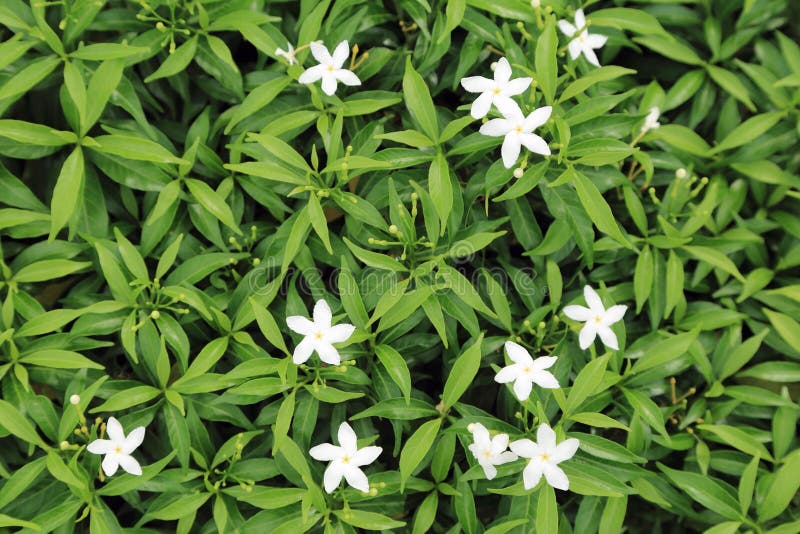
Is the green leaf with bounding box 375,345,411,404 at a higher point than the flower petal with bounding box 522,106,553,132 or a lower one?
lower

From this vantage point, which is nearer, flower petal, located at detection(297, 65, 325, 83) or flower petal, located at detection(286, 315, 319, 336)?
flower petal, located at detection(286, 315, 319, 336)

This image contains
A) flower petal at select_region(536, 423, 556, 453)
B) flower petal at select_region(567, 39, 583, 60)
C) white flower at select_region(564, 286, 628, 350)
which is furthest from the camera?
flower petal at select_region(567, 39, 583, 60)

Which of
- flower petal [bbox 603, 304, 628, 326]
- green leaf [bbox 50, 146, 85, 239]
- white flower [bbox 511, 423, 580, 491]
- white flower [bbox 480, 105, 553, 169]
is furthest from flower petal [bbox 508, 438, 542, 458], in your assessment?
green leaf [bbox 50, 146, 85, 239]

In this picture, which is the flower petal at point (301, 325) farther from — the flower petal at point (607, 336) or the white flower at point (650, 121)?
the white flower at point (650, 121)

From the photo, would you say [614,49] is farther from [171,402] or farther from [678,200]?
[171,402]

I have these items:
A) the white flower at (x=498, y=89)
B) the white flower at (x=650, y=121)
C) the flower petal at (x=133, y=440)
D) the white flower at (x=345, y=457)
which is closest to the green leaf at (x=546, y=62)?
the white flower at (x=498, y=89)

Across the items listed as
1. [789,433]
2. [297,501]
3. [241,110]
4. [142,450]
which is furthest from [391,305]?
[789,433]

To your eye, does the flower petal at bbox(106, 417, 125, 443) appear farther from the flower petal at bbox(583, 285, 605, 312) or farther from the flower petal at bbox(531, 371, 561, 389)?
the flower petal at bbox(583, 285, 605, 312)
